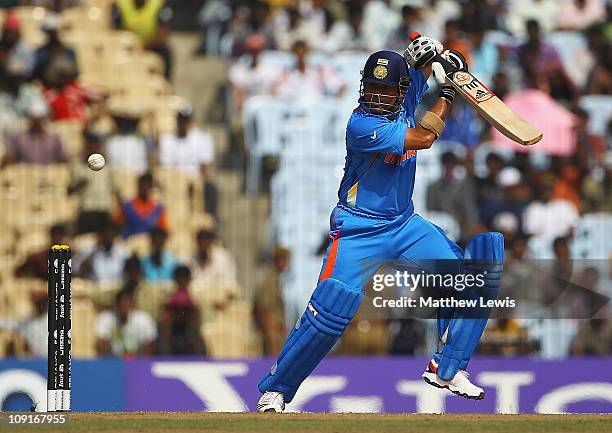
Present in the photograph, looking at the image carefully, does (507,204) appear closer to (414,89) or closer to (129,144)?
(129,144)

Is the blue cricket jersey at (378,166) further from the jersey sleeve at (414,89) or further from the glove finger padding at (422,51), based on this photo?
the glove finger padding at (422,51)

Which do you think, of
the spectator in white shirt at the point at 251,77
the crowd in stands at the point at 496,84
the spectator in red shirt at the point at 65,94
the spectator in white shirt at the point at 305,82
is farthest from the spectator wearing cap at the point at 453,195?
the spectator in red shirt at the point at 65,94

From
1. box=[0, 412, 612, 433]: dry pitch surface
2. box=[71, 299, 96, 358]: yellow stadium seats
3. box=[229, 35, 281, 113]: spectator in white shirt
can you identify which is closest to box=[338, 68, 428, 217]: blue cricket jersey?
box=[0, 412, 612, 433]: dry pitch surface

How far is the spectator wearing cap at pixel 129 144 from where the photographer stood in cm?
1332

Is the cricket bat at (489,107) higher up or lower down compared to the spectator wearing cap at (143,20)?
lower down

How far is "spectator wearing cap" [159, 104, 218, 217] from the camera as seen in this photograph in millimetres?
13602

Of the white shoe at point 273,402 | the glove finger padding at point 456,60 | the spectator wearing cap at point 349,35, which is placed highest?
the spectator wearing cap at point 349,35

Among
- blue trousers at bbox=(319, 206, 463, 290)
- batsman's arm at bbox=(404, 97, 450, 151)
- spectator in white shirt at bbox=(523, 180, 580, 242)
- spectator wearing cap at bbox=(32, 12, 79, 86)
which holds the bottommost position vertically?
blue trousers at bbox=(319, 206, 463, 290)

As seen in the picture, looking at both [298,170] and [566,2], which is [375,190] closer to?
[298,170]

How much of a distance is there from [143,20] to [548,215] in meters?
5.37

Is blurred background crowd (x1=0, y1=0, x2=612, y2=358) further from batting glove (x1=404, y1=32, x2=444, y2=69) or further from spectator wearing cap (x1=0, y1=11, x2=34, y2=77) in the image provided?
batting glove (x1=404, y1=32, x2=444, y2=69)

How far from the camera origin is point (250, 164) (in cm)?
1424

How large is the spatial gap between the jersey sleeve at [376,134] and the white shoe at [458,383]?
54.9 inches

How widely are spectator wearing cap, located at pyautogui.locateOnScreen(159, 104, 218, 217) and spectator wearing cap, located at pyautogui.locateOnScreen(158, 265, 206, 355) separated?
43.6 inches
